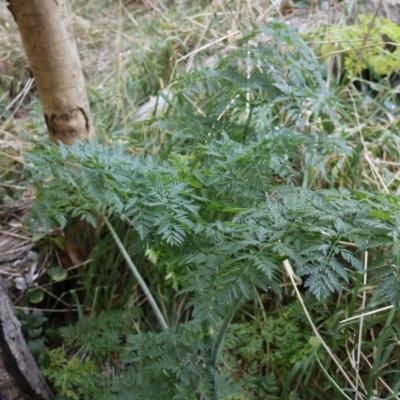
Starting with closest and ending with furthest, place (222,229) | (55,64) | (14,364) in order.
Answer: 1. (222,229)
2. (14,364)
3. (55,64)

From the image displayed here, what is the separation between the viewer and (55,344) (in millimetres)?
1991

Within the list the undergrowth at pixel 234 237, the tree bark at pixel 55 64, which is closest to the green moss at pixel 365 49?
the undergrowth at pixel 234 237

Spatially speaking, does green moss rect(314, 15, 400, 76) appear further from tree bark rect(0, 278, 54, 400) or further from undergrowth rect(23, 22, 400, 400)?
tree bark rect(0, 278, 54, 400)

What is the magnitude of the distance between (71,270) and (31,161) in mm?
1079

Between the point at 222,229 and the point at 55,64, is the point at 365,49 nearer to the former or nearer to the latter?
the point at 55,64

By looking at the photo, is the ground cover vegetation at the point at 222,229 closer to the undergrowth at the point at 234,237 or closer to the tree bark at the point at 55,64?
the undergrowth at the point at 234,237

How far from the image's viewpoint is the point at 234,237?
43.2 inches

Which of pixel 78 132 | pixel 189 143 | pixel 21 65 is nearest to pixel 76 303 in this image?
pixel 78 132

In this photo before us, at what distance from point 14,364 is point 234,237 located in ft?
2.88

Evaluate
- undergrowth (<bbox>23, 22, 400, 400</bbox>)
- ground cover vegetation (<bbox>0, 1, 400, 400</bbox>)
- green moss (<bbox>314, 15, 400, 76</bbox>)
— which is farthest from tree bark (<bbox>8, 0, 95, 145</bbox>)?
green moss (<bbox>314, 15, 400, 76</bbox>)

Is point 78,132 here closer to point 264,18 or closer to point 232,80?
point 232,80

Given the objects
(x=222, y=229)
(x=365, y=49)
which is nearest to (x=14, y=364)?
(x=222, y=229)

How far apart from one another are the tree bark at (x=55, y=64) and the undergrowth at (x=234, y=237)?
11.5 inches

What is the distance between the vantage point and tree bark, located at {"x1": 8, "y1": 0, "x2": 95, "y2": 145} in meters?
1.58
